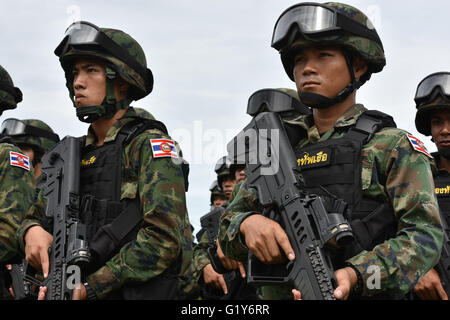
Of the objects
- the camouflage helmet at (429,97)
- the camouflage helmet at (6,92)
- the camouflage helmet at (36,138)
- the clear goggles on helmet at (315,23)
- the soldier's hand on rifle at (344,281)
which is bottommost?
the soldier's hand on rifle at (344,281)

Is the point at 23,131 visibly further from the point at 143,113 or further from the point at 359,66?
the point at 359,66

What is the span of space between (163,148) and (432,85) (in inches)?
128

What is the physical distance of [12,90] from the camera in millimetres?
5961

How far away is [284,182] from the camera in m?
3.02

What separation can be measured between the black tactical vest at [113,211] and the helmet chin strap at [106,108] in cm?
24

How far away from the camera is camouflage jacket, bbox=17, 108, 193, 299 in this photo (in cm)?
349

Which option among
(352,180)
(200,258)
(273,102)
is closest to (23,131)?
(200,258)

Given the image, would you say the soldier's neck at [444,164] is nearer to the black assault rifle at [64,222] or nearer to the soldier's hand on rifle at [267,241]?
the soldier's hand on rifle at [267,241]

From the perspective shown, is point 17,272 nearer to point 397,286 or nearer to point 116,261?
point 116,261

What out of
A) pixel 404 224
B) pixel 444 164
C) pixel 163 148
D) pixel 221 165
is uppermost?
pixel 221 165

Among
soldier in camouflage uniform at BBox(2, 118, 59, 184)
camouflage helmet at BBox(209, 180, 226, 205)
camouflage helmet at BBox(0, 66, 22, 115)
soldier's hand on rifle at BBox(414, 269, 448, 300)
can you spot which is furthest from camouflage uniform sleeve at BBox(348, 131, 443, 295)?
camouflage helmet at BBox(209, 180, 226, 205)

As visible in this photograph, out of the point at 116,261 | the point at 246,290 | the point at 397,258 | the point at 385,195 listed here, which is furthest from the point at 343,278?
the point at 246,290

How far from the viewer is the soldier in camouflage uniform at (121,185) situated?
3547 millimetres

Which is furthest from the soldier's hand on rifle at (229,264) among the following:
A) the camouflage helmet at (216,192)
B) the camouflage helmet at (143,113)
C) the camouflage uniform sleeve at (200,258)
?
the camouflage helmet at (216,192)
